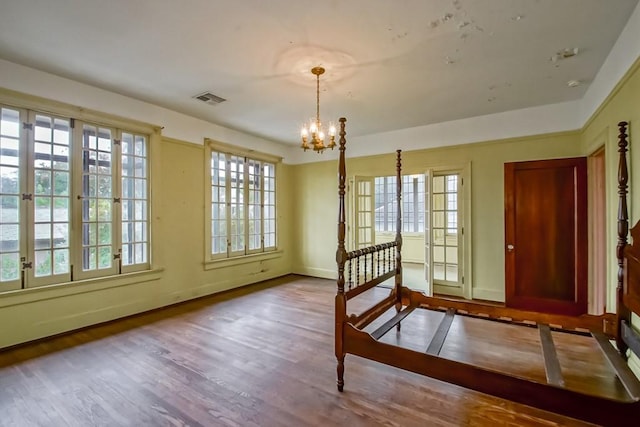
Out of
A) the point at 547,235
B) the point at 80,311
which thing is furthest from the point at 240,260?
A: the point at 547,235

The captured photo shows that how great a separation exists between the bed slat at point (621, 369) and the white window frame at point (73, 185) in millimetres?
4846

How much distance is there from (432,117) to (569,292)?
3.07 metres

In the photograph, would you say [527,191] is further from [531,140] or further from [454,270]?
[454,270]

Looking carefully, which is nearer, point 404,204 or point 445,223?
point 445,223

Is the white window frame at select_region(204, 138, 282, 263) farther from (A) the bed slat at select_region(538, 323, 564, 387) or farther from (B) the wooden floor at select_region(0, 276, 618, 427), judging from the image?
(A) the bed slat at select_region(538, 323, 564, 387)

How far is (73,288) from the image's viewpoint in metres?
3.42

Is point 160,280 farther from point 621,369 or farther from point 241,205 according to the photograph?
point 621,369

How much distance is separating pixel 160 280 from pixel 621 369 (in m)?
4.82

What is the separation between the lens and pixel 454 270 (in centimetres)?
556

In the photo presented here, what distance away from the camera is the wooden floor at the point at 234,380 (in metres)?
1.99

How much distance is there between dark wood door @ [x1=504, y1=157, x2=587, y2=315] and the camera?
3838 millimetres

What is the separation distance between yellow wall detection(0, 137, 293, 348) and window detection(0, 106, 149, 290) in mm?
143

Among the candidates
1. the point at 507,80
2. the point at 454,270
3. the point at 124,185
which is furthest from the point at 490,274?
the point at 124,185

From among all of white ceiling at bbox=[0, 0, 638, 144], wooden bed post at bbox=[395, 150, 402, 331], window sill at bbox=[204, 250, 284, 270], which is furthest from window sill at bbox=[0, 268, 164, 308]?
wooden bed post at bbox=[395, 150, 402, 331]
